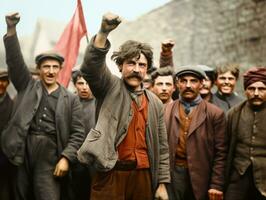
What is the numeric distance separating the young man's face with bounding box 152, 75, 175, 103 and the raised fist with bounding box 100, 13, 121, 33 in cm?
254

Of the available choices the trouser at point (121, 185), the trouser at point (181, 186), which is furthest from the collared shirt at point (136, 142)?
the trouser at point (181, 186)

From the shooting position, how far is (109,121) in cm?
369

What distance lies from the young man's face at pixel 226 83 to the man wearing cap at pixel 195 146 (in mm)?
1399

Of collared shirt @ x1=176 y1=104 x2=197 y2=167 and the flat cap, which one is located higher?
Answer: the flat cap

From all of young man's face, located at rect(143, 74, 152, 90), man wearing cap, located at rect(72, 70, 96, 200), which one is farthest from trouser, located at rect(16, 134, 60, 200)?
young man's face, located at rect(143, 74, 152, 90)

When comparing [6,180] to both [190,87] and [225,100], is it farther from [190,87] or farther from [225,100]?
[225,100]

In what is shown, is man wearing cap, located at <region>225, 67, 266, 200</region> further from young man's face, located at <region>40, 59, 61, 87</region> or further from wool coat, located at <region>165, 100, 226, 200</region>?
young man's face, located at <region>40, 59, 61, 87</region>

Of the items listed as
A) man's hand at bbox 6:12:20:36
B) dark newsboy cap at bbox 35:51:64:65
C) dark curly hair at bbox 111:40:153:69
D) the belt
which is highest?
man's hand at bbox 6:12:20:36

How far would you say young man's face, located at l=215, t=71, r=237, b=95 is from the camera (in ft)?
19.6

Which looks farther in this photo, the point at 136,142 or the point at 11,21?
the point at 11,21

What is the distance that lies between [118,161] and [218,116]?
1362mm

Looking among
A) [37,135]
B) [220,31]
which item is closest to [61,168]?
Result: [37,135]

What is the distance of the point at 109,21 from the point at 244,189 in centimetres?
231

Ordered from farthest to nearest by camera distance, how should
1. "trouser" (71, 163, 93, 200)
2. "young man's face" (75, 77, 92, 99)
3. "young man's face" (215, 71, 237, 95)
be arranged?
1. "young man's face" (215, 71, 237, 95)
2. "young man's face" (75, 77, 92, 99)
3. "trouser" (71, 163, 93, 200)
